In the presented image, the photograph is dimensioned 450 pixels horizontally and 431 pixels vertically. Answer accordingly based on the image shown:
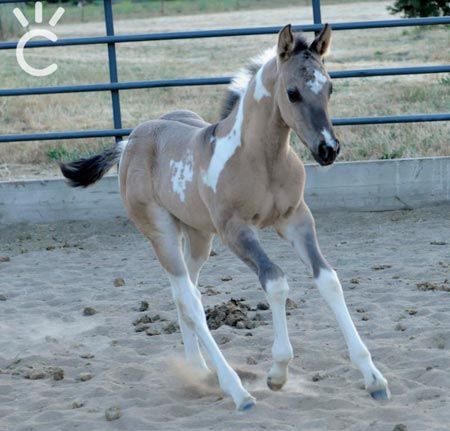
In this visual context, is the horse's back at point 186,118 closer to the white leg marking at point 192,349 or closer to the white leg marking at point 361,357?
the white leg marking at point 192,349

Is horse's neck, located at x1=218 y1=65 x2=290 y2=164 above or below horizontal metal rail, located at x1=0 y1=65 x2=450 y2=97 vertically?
above

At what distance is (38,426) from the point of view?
13.7 ft

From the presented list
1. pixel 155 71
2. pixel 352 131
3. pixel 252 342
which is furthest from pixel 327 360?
pixel 155 71

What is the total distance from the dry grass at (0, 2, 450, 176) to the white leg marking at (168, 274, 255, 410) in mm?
4431

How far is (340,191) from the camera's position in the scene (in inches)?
317

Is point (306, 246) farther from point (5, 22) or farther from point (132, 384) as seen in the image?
point (5, 22)

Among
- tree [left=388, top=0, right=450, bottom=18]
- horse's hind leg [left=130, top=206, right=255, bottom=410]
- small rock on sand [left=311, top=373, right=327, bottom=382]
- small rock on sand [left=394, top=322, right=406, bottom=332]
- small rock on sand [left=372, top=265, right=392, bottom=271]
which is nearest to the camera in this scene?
horse's hind leg [left=130, top=206, right=255, bottom=410]

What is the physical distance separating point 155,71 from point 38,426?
1402 cm

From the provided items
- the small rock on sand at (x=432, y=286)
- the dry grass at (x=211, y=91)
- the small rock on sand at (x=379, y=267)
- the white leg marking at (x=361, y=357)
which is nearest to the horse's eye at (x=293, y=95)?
the white leg marking at (x=361, y=357)

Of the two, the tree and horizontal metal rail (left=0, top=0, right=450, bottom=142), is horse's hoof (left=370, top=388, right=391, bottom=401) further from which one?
the tree

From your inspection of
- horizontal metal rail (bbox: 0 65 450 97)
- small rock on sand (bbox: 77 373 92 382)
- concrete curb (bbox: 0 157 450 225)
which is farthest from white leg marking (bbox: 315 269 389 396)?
horizontal metal rail (bbox: 0 65 450 97)

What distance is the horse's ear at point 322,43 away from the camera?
13.8 ft

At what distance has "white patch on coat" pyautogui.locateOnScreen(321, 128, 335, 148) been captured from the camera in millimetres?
3914

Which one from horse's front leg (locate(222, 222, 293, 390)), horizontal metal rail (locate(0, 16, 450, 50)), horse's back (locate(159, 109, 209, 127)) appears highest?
horizontal metal rail (locate(0, 16, 450, 50))
